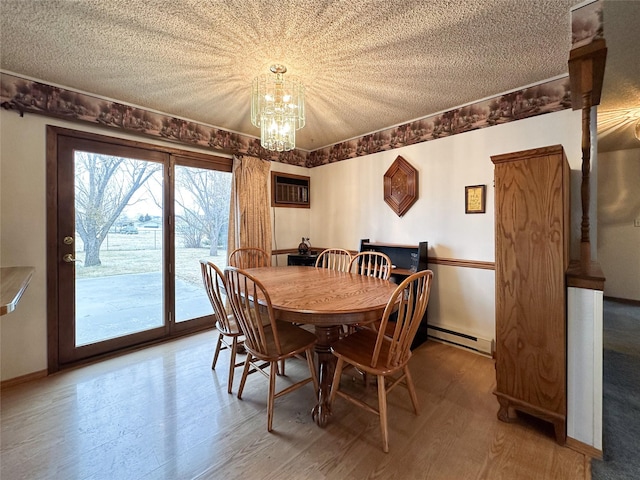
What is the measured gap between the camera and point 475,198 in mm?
2633

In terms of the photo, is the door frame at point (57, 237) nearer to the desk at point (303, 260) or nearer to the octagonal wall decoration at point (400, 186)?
the desk at point (303, 260)

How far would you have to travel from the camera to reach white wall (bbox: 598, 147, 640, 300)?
4.11 meters

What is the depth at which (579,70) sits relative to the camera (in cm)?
156

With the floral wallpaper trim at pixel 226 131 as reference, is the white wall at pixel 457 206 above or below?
below

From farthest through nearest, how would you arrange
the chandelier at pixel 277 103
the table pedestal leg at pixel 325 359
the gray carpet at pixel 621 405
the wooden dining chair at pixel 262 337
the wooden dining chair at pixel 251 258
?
the wooden dining chair at pixel 251 258, the chandelier at pixel 277 103, the table pedestal leg at pixel 325 359, the wooden dining chair at pixel 262 337, the gray carpet at pixel 621 405

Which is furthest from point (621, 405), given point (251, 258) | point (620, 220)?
point (620, 220)

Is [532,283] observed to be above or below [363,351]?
above

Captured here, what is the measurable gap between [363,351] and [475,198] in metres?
1.91

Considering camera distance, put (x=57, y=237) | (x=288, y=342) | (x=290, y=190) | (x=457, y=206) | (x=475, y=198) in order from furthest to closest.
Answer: (x=290, y=190) → (x=457, y=206) → (x=475, y=198) → (x=57, y=237) → (x=288, y=342)

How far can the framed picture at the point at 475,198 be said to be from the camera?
8.48 ft

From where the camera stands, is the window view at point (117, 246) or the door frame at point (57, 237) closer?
the door frame at point (57, 237)

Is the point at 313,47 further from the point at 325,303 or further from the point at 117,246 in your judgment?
the point at 117,246

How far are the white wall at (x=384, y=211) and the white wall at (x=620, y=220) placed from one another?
124 inches

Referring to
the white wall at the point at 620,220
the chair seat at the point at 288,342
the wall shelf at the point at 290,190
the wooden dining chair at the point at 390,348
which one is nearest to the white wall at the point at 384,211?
the wall shelf at the point at 290,190
